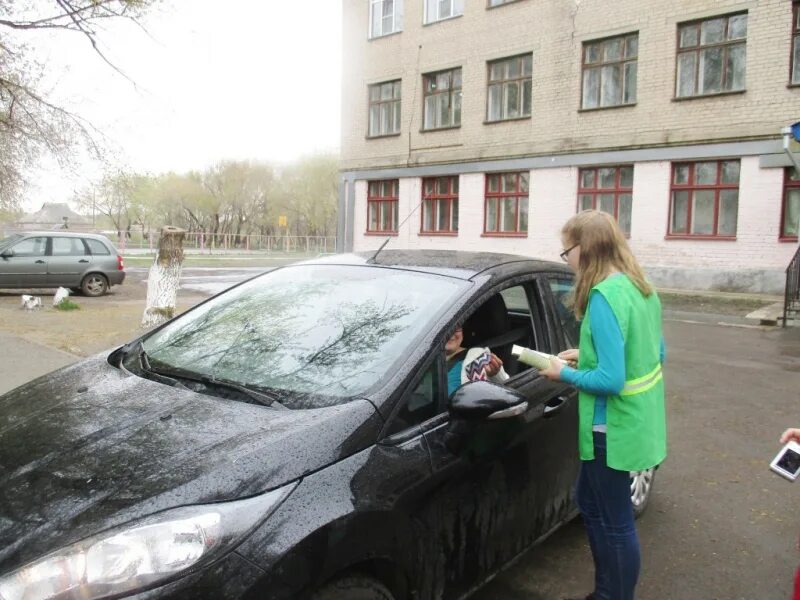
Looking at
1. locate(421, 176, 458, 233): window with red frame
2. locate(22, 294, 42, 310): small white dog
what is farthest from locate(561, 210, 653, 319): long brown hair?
locate(421, 176, 458, 233): window with red frame

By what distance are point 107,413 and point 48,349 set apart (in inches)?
259

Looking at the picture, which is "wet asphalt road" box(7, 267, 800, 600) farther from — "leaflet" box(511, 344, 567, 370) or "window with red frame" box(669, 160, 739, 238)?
"window with red frame" box(669, 160, 739, 238)

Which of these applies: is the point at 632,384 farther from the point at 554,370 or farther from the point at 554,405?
the point at 554,405

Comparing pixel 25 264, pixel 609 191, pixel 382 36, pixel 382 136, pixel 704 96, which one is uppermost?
pixel 382 36

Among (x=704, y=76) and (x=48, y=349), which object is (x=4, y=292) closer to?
(x=48, y=349)

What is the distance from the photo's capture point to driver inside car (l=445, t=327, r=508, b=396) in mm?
2898

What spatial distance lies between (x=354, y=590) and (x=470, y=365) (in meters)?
1.21

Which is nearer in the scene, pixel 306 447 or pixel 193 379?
pixel 306 447

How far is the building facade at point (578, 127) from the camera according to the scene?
1759 cm

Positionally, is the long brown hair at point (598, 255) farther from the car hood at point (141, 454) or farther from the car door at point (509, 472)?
the car hood at point (141, 454)

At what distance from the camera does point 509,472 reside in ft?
9.09

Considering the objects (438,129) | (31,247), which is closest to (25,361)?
(31,247)

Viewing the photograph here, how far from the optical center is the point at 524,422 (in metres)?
2.88

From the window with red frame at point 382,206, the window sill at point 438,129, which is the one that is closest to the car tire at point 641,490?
the window sill at point 438,129
